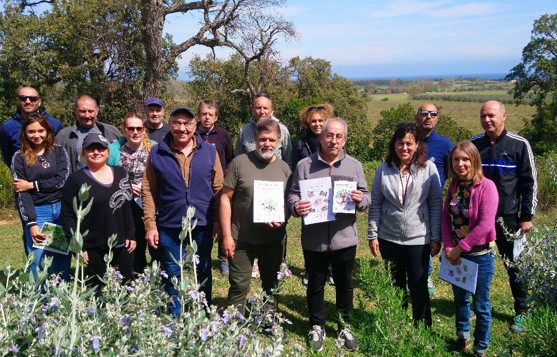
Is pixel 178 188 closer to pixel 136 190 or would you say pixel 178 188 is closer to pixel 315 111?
pixel 136 190

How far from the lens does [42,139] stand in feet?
14.2

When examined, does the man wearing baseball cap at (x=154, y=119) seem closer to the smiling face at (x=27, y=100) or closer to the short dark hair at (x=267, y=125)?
the smiling face at (x=27, y=100)

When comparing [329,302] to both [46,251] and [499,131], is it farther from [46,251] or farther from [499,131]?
[46,251]

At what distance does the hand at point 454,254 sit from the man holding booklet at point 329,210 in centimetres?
86

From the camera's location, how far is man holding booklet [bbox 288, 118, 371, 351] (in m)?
3.99

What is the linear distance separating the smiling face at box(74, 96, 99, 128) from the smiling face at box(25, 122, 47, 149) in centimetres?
72

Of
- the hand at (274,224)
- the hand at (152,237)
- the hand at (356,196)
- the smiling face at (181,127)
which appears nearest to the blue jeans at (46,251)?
the hand at (152,237)

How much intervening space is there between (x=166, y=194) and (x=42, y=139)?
1420 millimetres

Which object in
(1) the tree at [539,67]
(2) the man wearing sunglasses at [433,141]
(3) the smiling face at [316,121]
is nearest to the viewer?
(2) the man wearing sunglasses at [433,141]

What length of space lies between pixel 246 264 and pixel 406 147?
189 centimetres

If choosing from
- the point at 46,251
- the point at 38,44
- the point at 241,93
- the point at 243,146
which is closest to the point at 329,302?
the point at 243,146

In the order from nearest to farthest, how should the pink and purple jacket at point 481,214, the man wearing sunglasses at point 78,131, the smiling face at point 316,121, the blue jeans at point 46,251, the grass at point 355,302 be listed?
1. the pink and purple jacket at point 481,214
2. the blue jeans at point 46,251
3. the grass at point 355,302
4. the man wearing sunglasses at point 78,131
5. the smiling face at point 316,121

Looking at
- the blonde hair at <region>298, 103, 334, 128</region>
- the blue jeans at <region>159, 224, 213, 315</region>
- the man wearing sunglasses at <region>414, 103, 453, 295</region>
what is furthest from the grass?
the blonde hair at <region>298, 103, 334, 128</region>

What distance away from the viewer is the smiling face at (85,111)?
498cm
